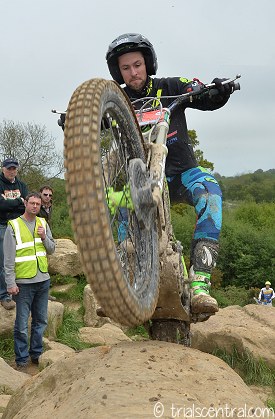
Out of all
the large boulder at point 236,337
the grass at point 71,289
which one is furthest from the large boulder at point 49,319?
the grass at point 71,289

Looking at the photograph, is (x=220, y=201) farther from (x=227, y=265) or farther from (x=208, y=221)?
(x=227, y=265)

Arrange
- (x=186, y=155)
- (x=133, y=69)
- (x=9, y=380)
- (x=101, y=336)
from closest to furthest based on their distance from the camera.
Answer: (x=133, y=69) → (x=186, y=155) → (x=9, y=380) → (x=101, y=336)

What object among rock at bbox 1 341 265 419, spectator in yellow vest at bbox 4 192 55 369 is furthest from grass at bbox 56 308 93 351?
rock at bbox 1 341 265 419

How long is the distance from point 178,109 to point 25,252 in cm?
299

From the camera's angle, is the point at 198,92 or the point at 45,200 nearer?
the point at 198,92

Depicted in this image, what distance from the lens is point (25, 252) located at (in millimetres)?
6777

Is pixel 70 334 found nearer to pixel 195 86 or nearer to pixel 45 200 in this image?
pixel 45 200

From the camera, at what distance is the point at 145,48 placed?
4.57m

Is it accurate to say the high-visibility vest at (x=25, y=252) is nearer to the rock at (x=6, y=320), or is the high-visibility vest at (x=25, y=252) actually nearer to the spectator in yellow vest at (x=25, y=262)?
the spectator in yellow vest at (x=25, y=262)

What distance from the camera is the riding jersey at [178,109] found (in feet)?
15.6

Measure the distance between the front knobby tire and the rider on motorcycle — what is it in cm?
82

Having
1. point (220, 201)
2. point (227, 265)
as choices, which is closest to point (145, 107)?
point (220, 201)

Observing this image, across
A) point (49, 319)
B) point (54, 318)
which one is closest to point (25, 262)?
point (49, 319)

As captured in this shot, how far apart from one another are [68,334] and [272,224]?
26.9m
